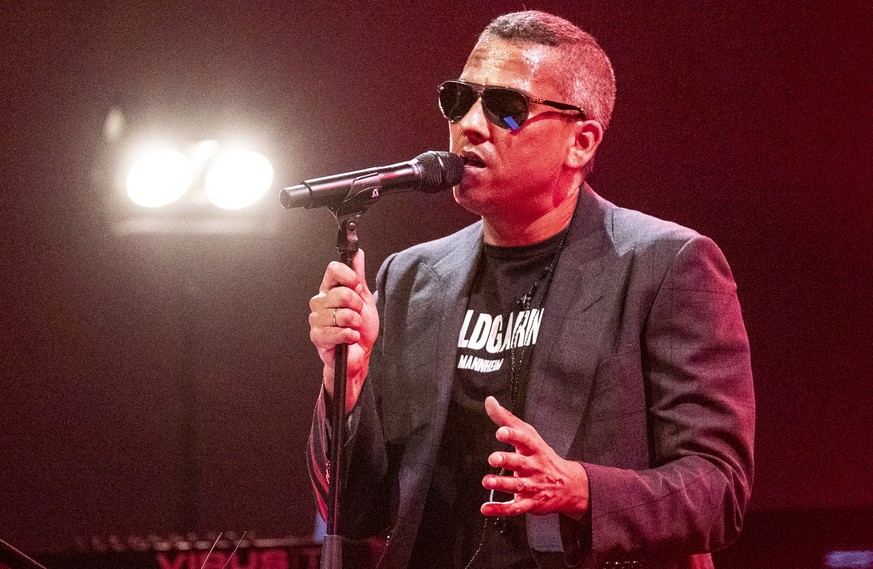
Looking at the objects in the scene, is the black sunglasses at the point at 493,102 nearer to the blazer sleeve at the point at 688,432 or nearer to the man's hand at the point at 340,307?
the blazer sleeve at the point at 688,432

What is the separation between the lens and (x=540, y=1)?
170 inches

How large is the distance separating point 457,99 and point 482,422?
2.50 feet

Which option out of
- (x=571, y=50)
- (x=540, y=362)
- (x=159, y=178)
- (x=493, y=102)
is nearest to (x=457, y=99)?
(x=493, y=102)

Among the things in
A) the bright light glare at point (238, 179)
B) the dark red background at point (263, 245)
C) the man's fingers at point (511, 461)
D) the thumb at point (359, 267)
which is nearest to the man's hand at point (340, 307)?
the thumb at point (359, 267)

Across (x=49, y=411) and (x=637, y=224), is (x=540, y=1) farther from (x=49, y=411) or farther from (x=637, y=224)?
(x=49, y=411)

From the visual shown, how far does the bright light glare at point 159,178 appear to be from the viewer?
14.4 feet

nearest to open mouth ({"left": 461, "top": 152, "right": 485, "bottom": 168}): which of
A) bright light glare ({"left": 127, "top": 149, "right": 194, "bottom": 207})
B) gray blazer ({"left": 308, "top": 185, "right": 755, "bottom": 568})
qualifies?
gray blazer ({"left": 308, "top": 185, "right": 755, "bottom": 568})

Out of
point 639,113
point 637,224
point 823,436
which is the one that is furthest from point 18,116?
point 823,436

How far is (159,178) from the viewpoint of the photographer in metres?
4.39

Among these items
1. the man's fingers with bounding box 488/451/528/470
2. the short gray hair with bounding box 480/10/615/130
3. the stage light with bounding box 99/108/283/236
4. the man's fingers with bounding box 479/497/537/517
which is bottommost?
the man's fingers with bounding box 479/497/537/517

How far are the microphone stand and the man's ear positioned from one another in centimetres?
81

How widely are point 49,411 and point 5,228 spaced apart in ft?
3.12

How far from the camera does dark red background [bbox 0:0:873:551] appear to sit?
4.35 m

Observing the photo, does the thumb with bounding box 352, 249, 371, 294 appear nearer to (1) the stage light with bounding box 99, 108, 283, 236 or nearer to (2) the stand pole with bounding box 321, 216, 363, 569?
(2) the stand pole with bounding box 321, 216, 363, 569
